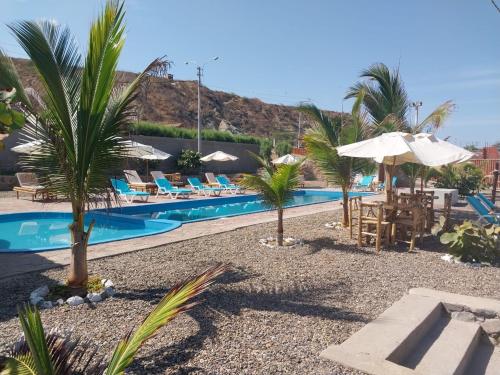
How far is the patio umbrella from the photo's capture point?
689 cm

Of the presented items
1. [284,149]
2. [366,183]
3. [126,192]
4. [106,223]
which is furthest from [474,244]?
[284,149]

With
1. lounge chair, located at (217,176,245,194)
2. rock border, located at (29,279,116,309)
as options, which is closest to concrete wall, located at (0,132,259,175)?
lounge chair, located at (217,176,245,194)

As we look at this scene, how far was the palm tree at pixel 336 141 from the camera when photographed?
361 inches

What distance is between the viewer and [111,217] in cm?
1120

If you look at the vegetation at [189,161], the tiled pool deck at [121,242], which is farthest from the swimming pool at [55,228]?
the vegetation at [189,161]

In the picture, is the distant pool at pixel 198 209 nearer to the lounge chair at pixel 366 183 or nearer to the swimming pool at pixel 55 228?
the swimming pool at pixel 55 228

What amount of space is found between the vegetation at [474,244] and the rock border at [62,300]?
500cm

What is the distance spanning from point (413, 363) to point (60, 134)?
3.82 meters

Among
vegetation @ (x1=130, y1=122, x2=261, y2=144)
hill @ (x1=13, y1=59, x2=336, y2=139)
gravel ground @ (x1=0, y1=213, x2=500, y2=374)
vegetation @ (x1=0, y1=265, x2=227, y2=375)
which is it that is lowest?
gravel ground @ (x1=0, y1=213, x2=500, y2=374)

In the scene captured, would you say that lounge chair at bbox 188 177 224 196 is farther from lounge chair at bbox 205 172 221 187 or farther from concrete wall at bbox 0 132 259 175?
concrete wall at bbox 0 132 259 175

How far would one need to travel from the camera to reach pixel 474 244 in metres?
6.30

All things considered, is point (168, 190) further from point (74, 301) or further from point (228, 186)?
point (74, 301)

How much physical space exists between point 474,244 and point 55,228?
31.4 ft

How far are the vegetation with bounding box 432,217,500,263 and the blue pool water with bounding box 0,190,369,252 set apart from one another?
2.74 m
